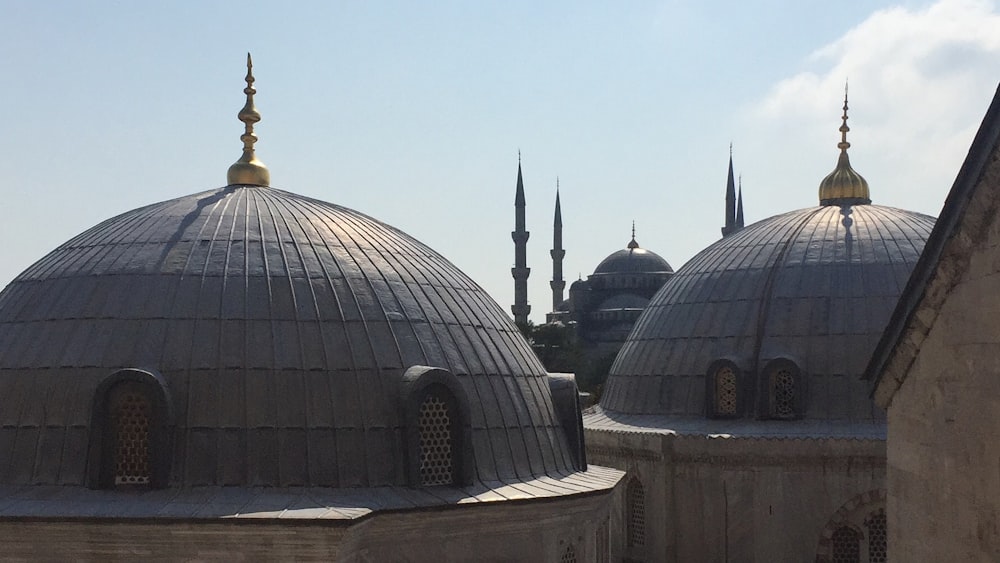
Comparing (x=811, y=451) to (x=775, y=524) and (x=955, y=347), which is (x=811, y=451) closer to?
(x=775, y=524)

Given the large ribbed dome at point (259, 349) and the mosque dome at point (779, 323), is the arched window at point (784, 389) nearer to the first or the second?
the mosque dome at point (779, 323)

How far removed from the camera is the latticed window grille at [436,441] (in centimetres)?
1334

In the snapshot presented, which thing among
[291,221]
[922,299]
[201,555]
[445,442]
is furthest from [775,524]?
[922,299]

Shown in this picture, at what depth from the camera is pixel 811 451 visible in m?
19.9

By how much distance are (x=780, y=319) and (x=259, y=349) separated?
12149mm

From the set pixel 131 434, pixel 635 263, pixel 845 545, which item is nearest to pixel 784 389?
pixel 845 545

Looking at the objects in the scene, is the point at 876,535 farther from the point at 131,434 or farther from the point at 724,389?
the point at 131,434

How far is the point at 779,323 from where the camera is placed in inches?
864

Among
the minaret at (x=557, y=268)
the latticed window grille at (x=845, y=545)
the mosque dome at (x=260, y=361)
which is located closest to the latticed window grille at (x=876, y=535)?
the latticed window grille at (x=845, y=545)

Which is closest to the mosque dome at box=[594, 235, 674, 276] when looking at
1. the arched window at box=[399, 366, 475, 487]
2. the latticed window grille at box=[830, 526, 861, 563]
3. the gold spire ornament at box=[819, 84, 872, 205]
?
the gold spire ornament at box=[819, 84, 872, 205]

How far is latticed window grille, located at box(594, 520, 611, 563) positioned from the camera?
49.8 feet

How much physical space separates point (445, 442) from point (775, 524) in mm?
8994

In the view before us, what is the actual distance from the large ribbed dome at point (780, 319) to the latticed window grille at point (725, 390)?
26 mm

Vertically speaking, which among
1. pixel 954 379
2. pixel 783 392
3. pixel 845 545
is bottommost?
pixel 845 545
